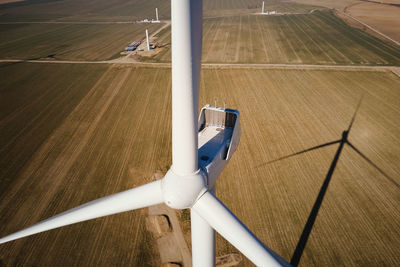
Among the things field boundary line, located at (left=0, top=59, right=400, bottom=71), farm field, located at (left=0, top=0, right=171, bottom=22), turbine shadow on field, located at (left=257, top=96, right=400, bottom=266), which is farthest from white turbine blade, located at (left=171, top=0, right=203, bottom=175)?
farm field, located at (left=0, top=0, right=171, bottom=22)

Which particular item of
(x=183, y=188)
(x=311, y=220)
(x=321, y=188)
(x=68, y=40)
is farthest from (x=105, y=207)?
(x=68, y=40)

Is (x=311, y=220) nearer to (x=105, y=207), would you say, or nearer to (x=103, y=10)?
(x=105, y=207)

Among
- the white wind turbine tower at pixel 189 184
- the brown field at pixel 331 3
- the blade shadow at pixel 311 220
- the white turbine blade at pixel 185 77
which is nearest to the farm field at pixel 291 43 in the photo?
the brown field at pixel 331 3

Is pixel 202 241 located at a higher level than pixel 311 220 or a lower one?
higher

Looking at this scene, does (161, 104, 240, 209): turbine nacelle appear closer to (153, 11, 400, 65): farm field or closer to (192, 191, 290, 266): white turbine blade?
(192, 191, 290, 266): white turbine blade

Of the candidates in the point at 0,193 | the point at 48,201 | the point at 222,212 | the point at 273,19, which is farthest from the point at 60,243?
the point at 273,19

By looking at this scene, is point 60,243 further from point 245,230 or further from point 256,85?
point 256,85

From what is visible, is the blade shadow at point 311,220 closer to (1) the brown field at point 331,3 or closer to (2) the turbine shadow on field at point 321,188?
(2) the turbine shadow on field at point 321,188
